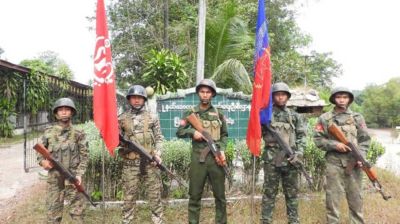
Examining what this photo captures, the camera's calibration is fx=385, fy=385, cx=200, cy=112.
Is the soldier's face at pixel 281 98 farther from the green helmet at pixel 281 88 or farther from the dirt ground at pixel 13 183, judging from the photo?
the dirt ground at pixel 13 183

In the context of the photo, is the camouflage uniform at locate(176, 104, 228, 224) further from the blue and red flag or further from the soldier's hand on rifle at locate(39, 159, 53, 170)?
the soldier's hand on rifle at locate(39, 159, 53, 170)

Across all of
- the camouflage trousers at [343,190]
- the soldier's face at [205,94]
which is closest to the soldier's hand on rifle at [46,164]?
the soldier's face at [205,94]

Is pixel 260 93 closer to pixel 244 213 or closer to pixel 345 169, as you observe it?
→ pixel 345 169

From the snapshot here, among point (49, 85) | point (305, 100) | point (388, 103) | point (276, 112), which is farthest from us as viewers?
point (388, 103)

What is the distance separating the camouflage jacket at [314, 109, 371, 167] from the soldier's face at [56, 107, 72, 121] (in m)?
2.90

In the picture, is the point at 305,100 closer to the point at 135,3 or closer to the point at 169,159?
the point at 169,159

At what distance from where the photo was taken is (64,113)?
14.1 ft

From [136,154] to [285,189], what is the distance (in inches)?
73.1

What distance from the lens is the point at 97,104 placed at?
447cm

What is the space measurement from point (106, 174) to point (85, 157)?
1301 mm

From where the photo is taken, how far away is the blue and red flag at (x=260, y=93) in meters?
4.69

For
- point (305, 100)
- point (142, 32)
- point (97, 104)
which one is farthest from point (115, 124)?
point (142, 32)

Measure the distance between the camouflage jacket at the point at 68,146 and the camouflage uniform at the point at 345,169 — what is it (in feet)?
9.04

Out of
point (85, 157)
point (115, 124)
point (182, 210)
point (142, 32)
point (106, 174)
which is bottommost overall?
point (182, 210)
